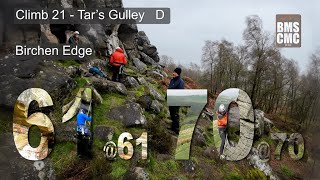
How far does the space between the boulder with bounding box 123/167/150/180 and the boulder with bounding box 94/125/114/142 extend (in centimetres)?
129

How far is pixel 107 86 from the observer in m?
12.7

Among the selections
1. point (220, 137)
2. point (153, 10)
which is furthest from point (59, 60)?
point (220, 137)

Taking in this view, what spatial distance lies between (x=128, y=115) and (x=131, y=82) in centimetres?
274

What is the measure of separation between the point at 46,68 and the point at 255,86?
14.1m

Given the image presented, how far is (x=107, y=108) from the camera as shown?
11.9 meters

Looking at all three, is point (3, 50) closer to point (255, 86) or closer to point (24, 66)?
point (24, 66)

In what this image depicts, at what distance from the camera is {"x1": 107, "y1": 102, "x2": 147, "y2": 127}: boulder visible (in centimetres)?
1157

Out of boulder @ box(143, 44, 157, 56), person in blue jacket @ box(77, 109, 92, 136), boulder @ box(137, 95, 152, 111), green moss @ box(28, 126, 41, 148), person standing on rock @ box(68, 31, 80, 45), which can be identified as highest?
boulder @ box(143, 44, 157, 56)

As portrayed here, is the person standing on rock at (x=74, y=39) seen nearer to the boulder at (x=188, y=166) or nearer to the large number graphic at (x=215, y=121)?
the large number graphic at (x=215, y=121)

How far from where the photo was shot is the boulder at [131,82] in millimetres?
14102

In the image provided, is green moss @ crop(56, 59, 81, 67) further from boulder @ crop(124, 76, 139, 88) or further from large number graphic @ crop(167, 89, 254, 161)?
large number graphic @ crop(167, 89, 254, 161)

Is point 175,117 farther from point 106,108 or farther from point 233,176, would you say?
point 233,176

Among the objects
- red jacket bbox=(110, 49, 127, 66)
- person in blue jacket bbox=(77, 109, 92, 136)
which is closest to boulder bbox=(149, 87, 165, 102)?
red jacket bbox=(110, 49, 127, 66)

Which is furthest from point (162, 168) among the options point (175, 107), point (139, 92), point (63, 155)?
point (139, 92)
